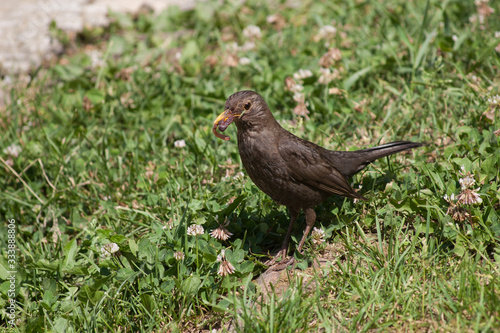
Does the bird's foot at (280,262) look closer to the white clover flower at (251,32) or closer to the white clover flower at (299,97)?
the white clover flower at (299,97)

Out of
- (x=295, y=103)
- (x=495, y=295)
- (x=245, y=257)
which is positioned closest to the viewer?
(x=495, y=295)

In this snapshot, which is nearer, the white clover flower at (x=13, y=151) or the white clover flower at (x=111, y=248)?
the white clover flower at (x=111, y=248)

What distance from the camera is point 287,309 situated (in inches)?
124

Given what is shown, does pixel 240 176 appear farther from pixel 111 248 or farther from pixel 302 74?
pixel 302 74

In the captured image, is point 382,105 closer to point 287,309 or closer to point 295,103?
point 295,103

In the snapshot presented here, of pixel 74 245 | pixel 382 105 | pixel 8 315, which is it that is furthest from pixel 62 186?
pixel 382 105

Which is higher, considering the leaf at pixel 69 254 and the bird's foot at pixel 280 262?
the leaf at pixel 69 254

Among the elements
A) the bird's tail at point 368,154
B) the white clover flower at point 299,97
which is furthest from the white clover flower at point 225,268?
the white clover flower at point 299,97

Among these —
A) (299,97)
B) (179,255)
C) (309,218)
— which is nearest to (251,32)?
(299,97)

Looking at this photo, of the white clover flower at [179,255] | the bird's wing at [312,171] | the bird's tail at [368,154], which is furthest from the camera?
the bird's tail at [368,154]

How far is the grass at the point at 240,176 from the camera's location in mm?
3428

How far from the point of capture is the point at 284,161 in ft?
13.0

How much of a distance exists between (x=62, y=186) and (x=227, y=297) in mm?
2396

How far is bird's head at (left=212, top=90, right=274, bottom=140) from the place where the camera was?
13.1 feet
